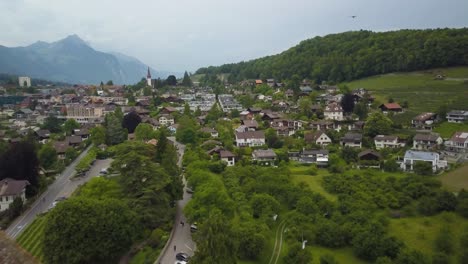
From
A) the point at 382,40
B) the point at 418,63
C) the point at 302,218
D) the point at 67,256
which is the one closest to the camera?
the point at 67,256

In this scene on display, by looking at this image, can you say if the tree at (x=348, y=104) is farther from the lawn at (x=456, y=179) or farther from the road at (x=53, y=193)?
the road at (x=53, y=193)

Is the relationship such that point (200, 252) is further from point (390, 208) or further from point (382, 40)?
point (382, 40)

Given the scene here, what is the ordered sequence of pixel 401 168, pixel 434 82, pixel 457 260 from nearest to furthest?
pixel 457 260, pixel 401 168, pixel 434 82

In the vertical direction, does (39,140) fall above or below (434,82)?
below

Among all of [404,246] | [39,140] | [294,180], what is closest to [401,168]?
[294,180]

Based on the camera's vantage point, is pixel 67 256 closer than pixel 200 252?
No

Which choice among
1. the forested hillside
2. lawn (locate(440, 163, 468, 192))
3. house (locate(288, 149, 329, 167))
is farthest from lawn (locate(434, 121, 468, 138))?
the forested hillside

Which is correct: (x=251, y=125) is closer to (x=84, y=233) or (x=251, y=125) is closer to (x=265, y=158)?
(x=265, y=158)
